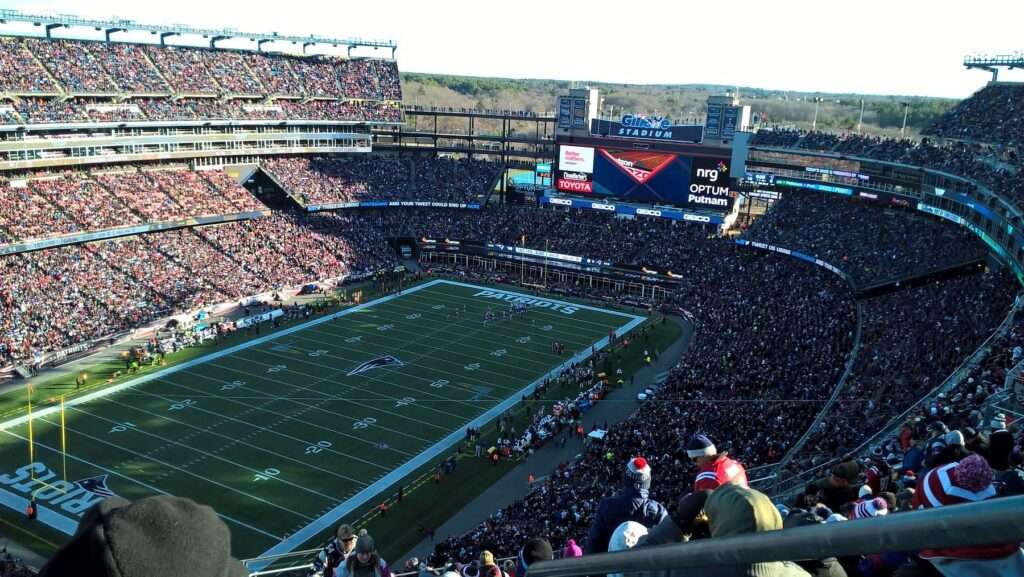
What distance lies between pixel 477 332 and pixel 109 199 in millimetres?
24581

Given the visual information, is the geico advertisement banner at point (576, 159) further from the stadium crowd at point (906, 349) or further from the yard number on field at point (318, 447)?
the yard number on field at point (318, 447)

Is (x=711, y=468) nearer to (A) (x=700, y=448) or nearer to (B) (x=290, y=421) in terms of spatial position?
(A) (x=700, y=448)

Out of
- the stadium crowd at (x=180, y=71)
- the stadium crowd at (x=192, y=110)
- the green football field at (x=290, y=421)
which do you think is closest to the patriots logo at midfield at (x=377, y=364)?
the green football field at (x=290, y=421)

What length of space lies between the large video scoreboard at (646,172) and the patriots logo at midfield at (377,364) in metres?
26.6

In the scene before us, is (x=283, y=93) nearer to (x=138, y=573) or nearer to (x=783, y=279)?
(x=783, y=279)

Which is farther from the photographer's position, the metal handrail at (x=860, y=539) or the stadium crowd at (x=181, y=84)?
the stadium crowd at (x=181, y=84)

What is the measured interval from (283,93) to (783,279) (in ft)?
137

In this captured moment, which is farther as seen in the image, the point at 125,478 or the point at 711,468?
the point at 125,478

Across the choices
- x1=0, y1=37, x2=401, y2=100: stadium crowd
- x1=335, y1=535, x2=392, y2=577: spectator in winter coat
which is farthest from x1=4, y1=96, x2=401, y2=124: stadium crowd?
x1=335, y1=535, x2=392, y2=577: spectator in winter coat

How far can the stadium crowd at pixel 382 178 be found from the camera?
198ft

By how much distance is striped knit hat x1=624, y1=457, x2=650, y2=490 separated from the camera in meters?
5.16

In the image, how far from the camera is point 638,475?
5293 millimetres

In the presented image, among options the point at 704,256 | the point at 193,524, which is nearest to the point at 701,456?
the point at 193,524

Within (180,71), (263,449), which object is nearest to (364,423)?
(263,449)
